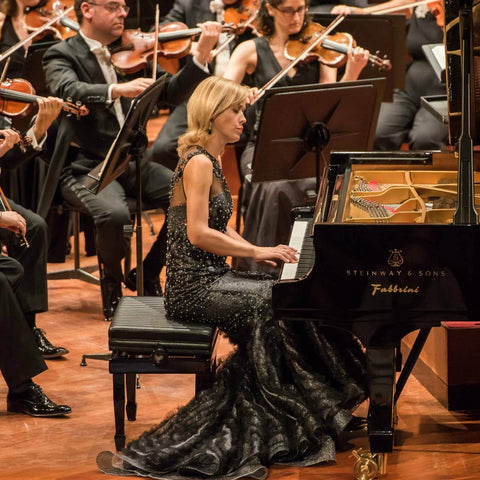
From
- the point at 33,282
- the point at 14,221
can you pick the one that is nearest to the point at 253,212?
the point at 33,282

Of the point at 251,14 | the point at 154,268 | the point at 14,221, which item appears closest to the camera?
the point at 14,221

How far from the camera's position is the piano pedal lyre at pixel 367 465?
279cm

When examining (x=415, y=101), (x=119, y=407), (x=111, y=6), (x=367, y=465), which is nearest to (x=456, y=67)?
(x=367, y=465)

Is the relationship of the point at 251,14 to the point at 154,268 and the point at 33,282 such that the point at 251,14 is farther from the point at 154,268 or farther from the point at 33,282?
the point at 33,282

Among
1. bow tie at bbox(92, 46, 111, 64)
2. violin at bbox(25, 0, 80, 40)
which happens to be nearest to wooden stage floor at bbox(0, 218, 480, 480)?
bow tie at bbox(92, 46, 111, 64)

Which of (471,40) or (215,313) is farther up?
(471,40)

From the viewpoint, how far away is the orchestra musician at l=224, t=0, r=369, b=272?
4.88m

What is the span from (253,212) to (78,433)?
195 centimetres

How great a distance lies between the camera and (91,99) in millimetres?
4414

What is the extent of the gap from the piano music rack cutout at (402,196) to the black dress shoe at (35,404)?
130cm

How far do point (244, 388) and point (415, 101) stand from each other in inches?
118

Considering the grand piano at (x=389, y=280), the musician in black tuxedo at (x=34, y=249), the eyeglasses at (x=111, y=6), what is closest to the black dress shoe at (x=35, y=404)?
the musician in black tuxedo at (x=34, y=249)

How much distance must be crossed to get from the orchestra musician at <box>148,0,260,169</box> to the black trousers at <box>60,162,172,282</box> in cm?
64

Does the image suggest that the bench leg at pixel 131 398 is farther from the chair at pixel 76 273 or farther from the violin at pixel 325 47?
the violin at pixel 325 47
